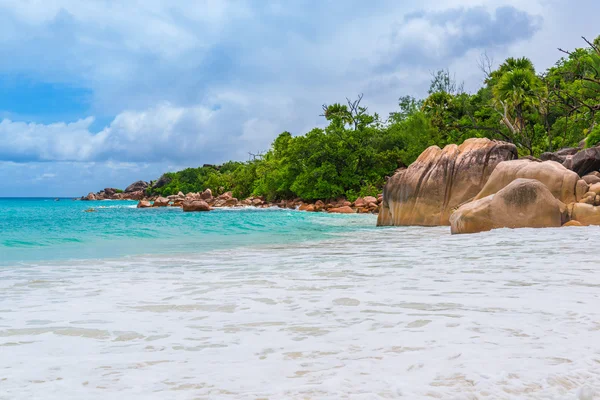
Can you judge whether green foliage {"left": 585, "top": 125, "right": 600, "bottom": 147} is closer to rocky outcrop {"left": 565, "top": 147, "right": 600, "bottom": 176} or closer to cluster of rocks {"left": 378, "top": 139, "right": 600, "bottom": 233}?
cluster of rocks {"left": 378, "top": 139, "right": 600, "bottom": 233}

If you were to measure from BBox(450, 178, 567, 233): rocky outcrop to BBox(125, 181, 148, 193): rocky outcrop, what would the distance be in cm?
11659

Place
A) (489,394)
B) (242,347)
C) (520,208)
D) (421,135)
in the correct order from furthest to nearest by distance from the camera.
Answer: (421,135) → (520,208) → (242,347) → (489,394)

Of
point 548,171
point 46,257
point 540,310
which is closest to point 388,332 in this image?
point 540,310

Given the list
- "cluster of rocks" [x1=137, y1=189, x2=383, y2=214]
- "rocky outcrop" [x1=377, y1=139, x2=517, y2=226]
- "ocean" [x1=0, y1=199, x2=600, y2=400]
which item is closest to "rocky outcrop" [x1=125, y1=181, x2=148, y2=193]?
"cluster of rocks" [x1=137, y1=189, x2=383, y2=214]

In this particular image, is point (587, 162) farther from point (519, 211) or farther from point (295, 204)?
point (295, 204)

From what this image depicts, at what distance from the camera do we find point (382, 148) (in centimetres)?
4400

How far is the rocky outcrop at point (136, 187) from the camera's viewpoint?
Answer: 121625 mm

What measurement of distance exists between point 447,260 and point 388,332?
419cm

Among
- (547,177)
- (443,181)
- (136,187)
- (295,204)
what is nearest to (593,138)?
(443,181)

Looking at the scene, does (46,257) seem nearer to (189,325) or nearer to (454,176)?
(189,325)

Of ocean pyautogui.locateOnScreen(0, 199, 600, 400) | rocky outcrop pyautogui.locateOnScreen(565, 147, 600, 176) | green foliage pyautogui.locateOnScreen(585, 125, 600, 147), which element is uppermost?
green foliage pyautogui.locateOnScreen(585, 125, 600, 147)

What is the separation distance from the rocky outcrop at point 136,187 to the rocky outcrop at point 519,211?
11659cm

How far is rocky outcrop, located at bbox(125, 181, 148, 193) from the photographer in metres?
122

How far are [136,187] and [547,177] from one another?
391ft
